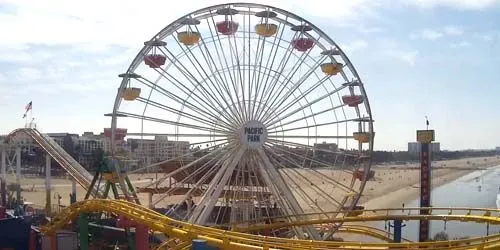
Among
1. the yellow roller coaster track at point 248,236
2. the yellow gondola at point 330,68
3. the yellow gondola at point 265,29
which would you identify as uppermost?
the yellow gondola at point 265,29

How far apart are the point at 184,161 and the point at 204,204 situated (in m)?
3.11

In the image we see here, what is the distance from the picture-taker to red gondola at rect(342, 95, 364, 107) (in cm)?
3428

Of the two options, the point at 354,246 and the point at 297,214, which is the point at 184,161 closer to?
the point at 297,214

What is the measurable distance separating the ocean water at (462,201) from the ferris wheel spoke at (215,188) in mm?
26769

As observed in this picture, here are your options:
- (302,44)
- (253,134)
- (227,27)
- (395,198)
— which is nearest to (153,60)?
(227,27)

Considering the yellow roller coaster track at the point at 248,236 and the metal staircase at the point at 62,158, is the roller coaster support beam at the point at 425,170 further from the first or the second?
the metal staircase at the point at 62,158

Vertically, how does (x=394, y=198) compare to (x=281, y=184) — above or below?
below

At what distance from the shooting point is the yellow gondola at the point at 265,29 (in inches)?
1294

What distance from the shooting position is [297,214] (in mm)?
31484

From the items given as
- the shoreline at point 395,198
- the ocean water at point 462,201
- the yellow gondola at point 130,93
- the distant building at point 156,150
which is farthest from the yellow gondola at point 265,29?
the shoreline at point 395,198

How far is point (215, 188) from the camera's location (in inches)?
1246

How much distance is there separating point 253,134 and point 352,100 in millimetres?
5965

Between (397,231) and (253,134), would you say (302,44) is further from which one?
(397,231)

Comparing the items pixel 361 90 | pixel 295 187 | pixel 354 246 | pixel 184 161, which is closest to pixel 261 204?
pixel 295 187
